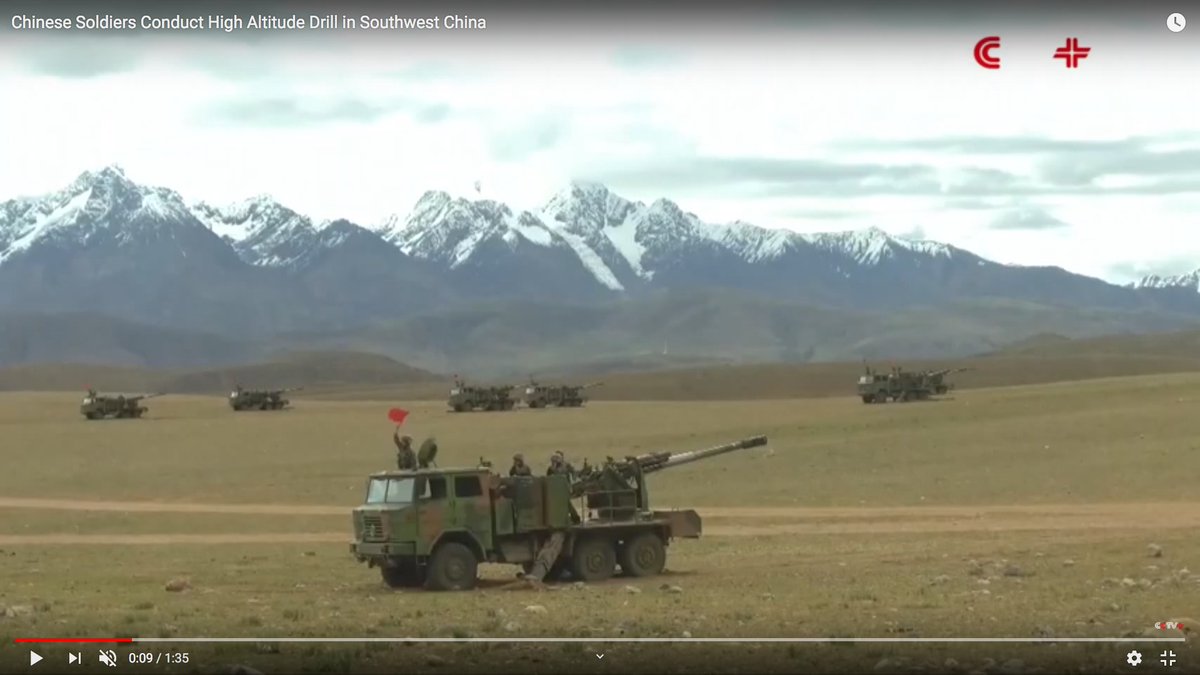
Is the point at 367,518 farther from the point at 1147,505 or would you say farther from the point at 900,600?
the point at 1147,505

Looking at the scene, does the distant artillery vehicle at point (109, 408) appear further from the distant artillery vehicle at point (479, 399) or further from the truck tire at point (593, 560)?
the truck tire at point (593, 560)

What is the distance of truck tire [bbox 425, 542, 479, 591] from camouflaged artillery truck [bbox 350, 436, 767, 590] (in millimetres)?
13

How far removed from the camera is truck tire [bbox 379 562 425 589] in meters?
23.6

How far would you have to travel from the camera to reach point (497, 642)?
14820 mm

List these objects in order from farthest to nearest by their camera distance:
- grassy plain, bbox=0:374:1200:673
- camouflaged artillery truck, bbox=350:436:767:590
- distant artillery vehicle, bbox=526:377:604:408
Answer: distant artillery vehicle, bbox=526:377:604:408 → camouflaged artillery truck, bbox=350:436:767:590 → grassy plain, bbox=0:374:1200:673

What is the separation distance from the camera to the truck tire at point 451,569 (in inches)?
909

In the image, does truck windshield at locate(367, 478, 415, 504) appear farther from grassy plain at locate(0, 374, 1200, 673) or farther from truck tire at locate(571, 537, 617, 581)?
truck tire at locate(571, 537, 617, 581)

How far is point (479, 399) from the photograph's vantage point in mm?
77562

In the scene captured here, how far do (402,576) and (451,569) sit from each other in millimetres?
862

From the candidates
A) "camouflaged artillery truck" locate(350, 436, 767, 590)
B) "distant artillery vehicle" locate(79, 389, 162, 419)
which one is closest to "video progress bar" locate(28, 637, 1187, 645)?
"camouflaged artillery truck" locate(350, 436, 767, 590)

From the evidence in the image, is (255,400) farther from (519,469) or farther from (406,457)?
(406,457)

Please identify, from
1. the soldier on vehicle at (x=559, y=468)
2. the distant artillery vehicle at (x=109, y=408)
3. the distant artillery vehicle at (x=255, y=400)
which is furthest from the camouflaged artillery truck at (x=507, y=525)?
the distant artillery vehicle at (x=255, y=400)

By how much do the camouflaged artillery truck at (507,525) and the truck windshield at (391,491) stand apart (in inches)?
0.5

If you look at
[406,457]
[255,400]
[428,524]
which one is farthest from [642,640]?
[255,400]
